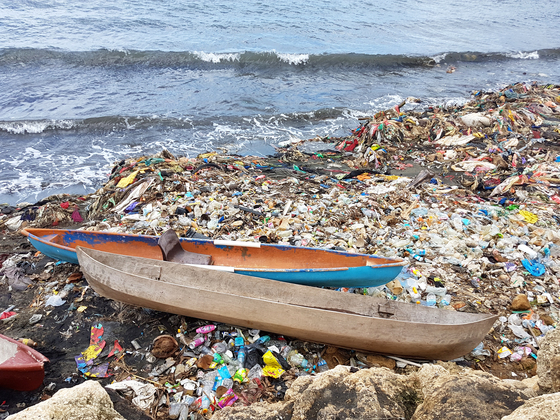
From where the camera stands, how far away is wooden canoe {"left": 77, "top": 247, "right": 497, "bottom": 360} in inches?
141

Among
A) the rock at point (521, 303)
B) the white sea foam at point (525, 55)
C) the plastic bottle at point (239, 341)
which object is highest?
the white sea foam at point (525, 55)

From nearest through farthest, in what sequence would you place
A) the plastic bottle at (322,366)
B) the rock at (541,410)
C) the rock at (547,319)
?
1. the rock at (541,410)
2. the plastic bottle at (322,366)
3. the rock at (547,319)

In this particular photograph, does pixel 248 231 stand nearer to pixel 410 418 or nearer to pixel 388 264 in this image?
pixel 388 264

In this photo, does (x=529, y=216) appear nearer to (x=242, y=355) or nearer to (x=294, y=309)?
(x=294, y=309)

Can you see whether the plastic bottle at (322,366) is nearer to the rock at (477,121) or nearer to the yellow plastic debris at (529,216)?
the yellow plastic debris at (529,216)

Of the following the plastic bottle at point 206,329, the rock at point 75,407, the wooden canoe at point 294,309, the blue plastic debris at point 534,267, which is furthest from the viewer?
the blue plastic debris at point 534,267

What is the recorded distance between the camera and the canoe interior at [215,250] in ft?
16.5

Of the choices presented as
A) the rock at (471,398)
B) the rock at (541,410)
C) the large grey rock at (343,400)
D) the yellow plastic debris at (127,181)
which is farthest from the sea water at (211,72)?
the rock at (541,410)

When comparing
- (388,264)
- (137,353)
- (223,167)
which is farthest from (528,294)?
(223,167)

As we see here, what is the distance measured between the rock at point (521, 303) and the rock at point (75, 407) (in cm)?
475

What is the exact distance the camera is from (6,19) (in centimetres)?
2217

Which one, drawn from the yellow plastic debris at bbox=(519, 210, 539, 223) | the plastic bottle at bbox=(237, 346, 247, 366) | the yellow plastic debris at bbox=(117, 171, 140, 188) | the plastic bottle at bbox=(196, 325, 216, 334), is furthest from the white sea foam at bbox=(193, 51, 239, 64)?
the plastic bottle at bbox=(237, 346, 247, 366)

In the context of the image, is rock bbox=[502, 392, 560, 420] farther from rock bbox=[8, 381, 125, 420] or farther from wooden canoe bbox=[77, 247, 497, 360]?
rock bbox=[8, 381, 125, 420]

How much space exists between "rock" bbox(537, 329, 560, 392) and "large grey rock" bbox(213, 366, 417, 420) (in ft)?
2.98
